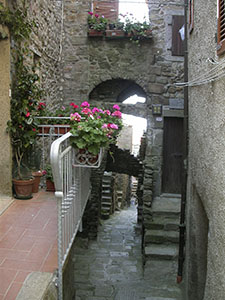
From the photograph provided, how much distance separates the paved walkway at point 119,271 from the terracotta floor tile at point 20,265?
9.76 ft

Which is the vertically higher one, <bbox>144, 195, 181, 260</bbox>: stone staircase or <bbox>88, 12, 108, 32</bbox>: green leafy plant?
<bbox>88, 12, 108, 32</bbox>: green leafy plant

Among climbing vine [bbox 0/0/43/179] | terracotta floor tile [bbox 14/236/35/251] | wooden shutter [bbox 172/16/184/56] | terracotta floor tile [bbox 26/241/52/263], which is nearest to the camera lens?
terracotta floor tile [bbox 26/241/52/263]

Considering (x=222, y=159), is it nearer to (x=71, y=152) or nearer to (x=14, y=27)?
(x=71, y=152)

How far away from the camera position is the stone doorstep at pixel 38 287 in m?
2.62

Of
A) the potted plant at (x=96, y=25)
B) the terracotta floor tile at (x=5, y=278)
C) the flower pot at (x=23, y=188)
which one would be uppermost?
the potted plant at (x=96, y=25)

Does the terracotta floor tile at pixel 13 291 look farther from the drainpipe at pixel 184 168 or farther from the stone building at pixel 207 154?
the drainpipe at pixel 184 168

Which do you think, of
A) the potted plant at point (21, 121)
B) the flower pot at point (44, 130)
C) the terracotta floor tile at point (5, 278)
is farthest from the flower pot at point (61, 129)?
the terracotta floor tile at point (5, 278)

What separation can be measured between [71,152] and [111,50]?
5861 mm

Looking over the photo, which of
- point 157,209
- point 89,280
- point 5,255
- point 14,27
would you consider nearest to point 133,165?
point 157,209

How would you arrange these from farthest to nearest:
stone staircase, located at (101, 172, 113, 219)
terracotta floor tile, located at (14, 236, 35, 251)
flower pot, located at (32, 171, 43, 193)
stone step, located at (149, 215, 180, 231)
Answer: stone staircase, located at (101, 172, 113, 219)
stone step, located at (149, 215, 180, 231)
flower pot, located at (32, 171, 43, 193)
terracotta floor tile, located at (14, 236, 35, 251)

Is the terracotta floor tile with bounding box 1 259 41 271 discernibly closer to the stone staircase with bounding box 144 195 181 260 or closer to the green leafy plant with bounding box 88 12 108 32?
the stone staircase with bounding box 144 195 181 260

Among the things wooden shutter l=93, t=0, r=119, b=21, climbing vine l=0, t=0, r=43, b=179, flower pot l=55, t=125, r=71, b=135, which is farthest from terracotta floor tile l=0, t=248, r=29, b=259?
wooden shutter l=93, t=0, r=119, b=21

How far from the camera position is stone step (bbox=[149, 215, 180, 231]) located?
25.5 ft

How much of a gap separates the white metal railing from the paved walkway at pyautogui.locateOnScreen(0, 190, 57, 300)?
0.60 ft
